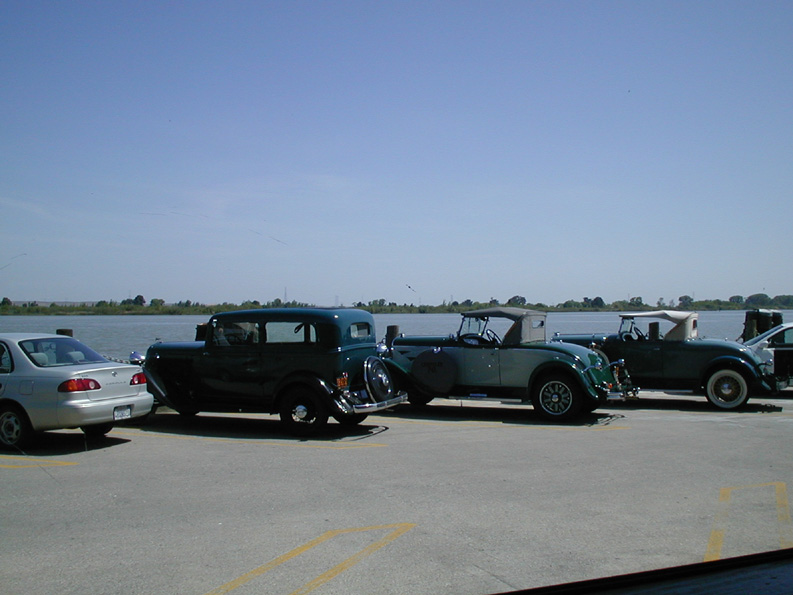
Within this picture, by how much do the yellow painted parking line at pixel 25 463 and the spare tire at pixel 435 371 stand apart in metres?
6.59

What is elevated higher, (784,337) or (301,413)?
(784,337)

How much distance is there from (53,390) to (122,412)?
97 centimetres

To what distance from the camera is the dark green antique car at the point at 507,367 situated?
490 inches

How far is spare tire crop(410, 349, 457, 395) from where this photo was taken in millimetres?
13406

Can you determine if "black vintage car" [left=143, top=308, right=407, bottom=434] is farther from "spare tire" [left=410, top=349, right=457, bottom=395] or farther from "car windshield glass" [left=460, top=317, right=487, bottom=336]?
"car windshield glass" [left=460, top=317, right=487, bottom=336]

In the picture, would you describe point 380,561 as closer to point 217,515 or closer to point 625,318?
point 217,515

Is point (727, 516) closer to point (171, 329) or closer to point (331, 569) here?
point (331, 569)

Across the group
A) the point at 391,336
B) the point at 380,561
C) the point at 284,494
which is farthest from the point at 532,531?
the point at 391,336

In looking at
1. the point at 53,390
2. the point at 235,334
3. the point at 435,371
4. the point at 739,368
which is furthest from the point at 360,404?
the point at 739,368

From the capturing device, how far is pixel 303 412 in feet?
35.5

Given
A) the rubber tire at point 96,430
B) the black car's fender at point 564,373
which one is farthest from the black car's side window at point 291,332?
the black car's fender at point 564,373

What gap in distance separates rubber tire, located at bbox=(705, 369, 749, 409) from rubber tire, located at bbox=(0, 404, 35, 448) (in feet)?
39.3

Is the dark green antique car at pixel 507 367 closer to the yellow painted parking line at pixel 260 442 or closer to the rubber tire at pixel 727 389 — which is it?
the rubber tire at pixel 727 389

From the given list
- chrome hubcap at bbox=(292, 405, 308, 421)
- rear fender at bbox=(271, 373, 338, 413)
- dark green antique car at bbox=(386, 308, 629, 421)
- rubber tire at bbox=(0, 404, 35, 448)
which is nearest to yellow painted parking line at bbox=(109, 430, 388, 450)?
chrome hubcap at bbox=(292, 405, 308, 421)
